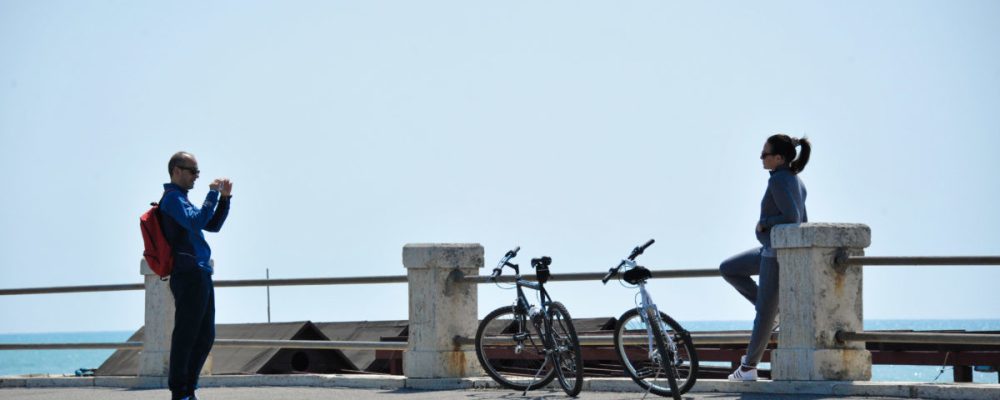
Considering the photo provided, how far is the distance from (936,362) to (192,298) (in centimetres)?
1619

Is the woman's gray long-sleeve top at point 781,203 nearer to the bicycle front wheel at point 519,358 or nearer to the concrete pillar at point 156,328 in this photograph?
the bicycle front wheel at point 519,358

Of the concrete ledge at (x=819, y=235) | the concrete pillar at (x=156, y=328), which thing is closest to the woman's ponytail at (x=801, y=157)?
the concrete ledge at (x=819, y=235)

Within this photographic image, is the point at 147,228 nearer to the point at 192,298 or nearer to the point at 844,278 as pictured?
the point at 192,298

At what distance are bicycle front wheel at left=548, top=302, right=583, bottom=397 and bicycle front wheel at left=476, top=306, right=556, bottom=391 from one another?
0.13 meters

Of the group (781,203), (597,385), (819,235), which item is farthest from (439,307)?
(819,235)

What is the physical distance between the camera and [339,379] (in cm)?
1380

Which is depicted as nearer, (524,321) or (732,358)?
(524,321)

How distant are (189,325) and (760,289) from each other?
176 inches

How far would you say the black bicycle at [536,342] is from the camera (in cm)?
1157

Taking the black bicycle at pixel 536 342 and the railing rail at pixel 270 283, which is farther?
the railing rail at pixel 270 283

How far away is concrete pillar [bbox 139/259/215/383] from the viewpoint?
48.3ft

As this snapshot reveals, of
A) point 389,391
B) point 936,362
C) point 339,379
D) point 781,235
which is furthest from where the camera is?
point 936,362

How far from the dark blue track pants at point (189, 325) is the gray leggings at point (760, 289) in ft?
13.2

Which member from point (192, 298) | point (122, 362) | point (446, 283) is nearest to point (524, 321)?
point (446, 283)
